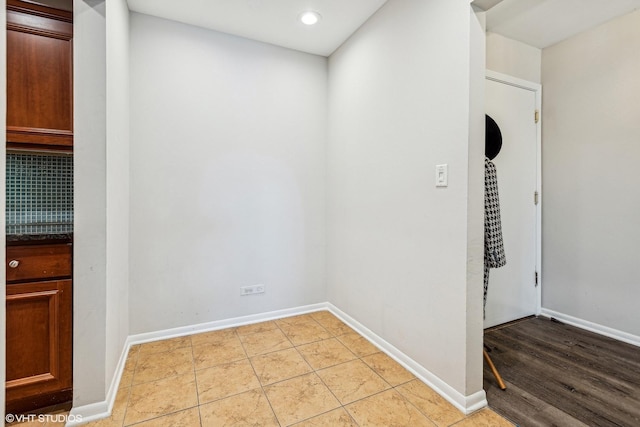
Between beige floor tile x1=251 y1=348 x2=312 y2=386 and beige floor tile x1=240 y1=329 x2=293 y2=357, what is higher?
beige floor tile x1=240 y1=329 x2=293 y2=357

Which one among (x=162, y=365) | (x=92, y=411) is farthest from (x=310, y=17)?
(x=92, y=411)

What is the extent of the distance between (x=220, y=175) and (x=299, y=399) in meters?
1.78

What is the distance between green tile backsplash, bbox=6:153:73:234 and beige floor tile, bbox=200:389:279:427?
1335 mm

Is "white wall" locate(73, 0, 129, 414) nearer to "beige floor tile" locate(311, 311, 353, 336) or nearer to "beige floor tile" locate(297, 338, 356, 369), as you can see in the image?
"beige floor tile" locate(297, 338, 356, 369)

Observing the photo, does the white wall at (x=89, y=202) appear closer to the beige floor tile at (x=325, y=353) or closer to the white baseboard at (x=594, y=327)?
the beige floor tile at (x=325, y=353)

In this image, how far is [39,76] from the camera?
160 cm

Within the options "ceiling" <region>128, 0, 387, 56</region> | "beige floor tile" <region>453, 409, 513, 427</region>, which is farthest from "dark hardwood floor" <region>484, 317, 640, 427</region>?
"ceiling" <region>128, 0, 387, 56</region>

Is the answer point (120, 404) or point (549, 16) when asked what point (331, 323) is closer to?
point (120, 404)

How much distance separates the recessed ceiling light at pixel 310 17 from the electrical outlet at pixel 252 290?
2251 mm

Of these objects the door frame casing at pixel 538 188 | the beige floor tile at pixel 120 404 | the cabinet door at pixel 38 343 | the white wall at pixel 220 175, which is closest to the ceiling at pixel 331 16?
the white wall at pixel 220 175

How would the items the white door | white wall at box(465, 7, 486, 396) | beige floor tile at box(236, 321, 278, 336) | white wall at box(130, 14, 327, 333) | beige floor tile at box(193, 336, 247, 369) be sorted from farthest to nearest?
the white door → beige floor tile at box(236, 321, 278, 336) → white wall at box(130, 14, 327, 333) → beige floor tile at box(193, 336, 247, 369) → white wall at box(465, 7, 486, 396)

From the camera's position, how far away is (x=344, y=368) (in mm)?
2000

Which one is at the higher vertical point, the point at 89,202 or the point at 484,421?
the point at 89,202

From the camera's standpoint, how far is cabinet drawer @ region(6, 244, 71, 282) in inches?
58.0
